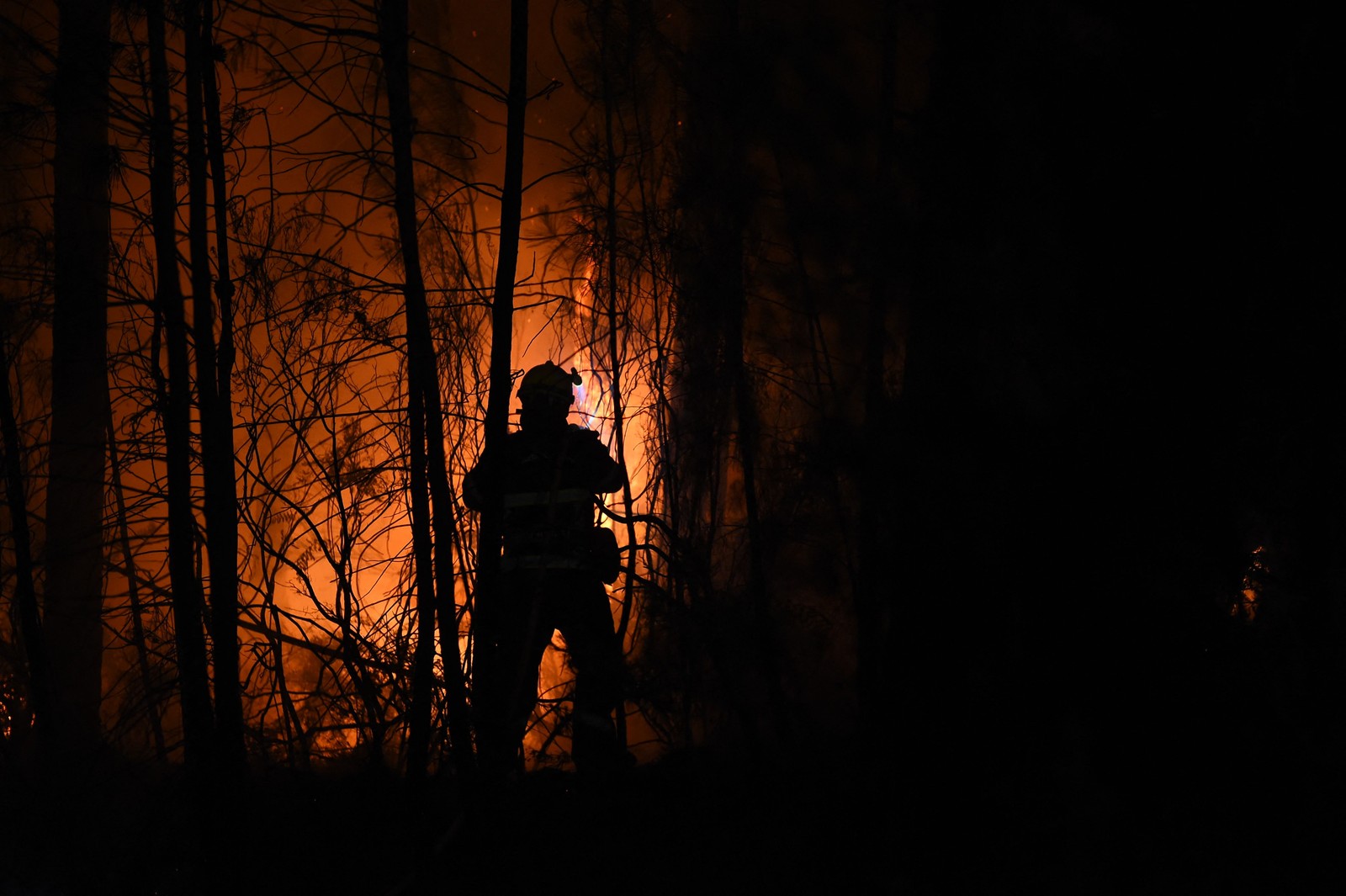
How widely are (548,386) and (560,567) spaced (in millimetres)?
655

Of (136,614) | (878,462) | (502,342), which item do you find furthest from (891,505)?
(136,614)

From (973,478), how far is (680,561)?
1.15 meters

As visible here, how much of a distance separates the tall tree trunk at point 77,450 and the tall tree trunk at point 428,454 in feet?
5.92

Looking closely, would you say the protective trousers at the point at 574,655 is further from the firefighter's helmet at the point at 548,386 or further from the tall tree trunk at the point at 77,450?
the tall tree trunk at the point at 77,450

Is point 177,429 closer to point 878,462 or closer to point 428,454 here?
point 428,454

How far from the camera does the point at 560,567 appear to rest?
3.53 metres

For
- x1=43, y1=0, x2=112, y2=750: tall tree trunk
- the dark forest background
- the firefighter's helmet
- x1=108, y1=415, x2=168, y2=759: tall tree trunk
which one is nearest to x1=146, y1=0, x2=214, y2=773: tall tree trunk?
the dark forest background

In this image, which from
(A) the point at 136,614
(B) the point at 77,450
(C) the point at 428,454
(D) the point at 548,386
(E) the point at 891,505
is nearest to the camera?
(C) the point at 428,454

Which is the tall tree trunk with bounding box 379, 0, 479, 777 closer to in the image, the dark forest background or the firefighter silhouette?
the dark forest background

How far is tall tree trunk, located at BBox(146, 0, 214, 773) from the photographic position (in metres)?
2.46

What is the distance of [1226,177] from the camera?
2742mm

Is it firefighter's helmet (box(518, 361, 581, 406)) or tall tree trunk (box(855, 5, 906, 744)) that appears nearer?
tall tree trunk (box(855, 5, 906, 744))

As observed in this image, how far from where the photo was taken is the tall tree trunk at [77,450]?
3.83 metres

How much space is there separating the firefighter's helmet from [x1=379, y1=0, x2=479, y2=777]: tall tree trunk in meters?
0.91
